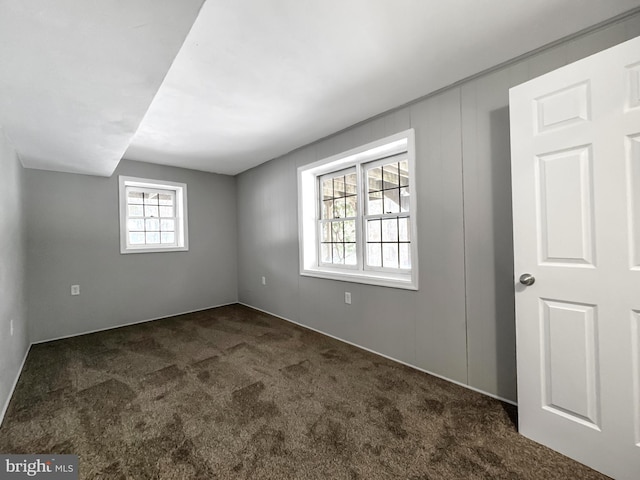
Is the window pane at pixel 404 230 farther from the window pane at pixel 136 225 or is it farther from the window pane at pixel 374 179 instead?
the window pane at pixel 136 225

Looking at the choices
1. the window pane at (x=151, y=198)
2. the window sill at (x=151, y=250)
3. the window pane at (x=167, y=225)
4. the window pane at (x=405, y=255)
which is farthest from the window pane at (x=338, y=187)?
the window pane at (x=151, y=198)

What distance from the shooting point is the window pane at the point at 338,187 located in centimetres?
342

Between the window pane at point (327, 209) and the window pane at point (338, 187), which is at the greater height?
the window pane at point (338, 187)

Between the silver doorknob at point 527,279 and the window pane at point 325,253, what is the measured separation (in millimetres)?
2264

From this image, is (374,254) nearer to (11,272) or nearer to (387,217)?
(387,217)

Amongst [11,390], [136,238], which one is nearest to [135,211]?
[136,238]

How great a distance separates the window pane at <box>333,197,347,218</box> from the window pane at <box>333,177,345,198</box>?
6 cm

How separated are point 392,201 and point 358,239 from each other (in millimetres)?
577

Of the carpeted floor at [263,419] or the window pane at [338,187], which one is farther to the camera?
the window pane at [338,187]

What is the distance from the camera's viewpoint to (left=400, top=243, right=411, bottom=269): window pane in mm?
2705

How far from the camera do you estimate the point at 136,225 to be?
410cm

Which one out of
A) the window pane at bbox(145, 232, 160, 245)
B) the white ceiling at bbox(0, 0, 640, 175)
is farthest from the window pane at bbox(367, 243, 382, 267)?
the window pane at bbox(145, 232, 160, 245)

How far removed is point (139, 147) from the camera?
11.2 ft

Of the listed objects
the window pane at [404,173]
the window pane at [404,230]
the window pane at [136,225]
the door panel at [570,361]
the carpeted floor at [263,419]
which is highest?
the window pane at [404,173]
